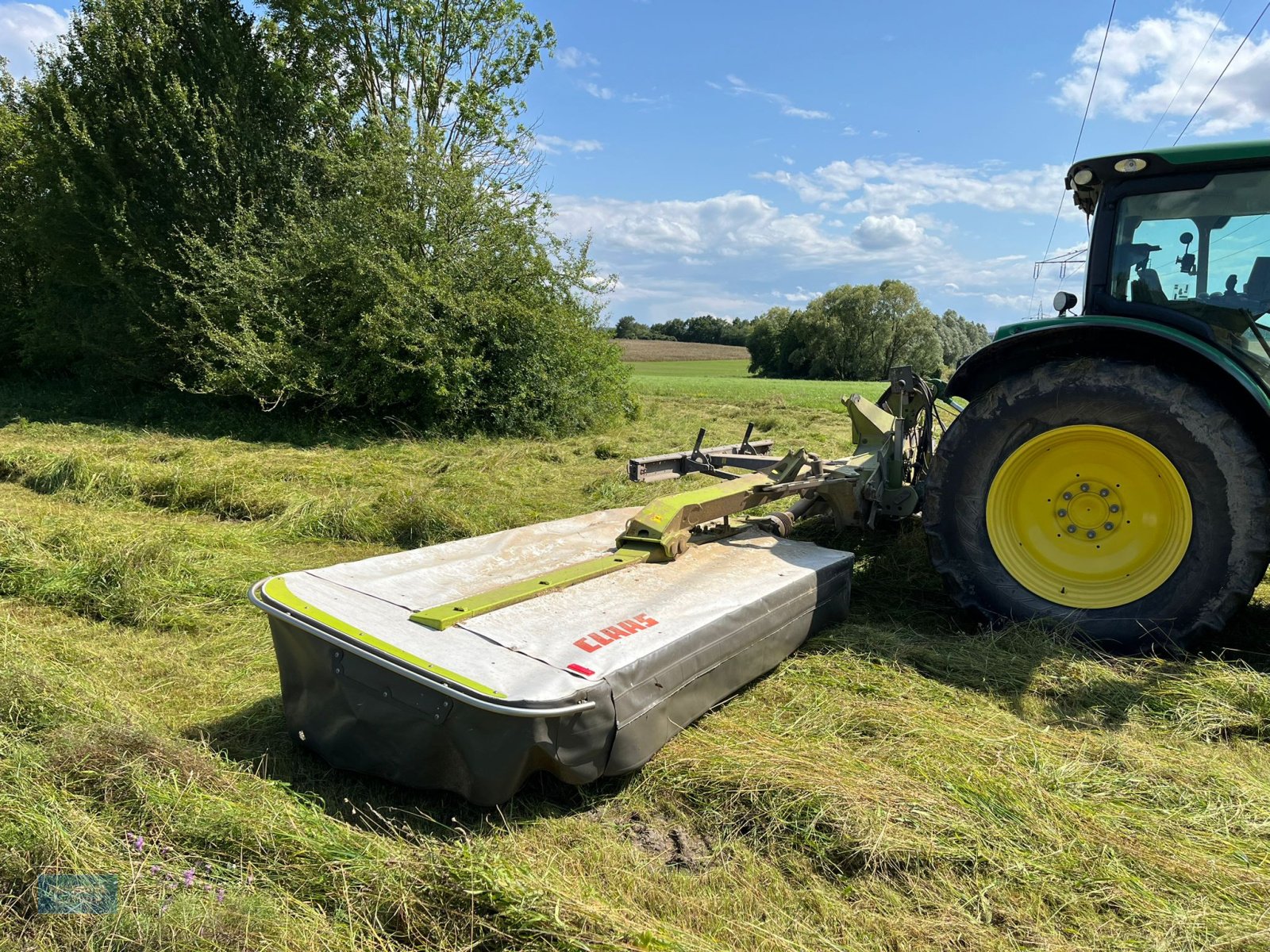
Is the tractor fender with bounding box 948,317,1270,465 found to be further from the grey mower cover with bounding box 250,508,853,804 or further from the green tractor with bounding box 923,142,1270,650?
the grey mower cover with bounding box 250,508,853,804

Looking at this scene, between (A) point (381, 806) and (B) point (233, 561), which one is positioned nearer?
(A) point (381, 806)

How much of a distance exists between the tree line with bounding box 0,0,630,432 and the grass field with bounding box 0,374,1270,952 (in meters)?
8.43

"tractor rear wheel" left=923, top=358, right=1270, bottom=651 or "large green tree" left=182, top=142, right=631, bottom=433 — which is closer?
"tractor rear wheel" left=923, top=358, right=1270, bottom=651

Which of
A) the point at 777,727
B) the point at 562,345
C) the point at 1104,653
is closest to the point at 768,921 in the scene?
the point at 777,727

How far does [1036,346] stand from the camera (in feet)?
12.3

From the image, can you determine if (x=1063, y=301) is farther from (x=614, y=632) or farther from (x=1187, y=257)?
(x=614, y=632)

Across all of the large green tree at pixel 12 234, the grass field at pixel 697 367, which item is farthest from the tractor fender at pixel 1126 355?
the grass field at pixel 697 367

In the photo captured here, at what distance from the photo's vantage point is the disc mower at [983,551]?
2.48 metres

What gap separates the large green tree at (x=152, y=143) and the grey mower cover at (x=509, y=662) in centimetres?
1238

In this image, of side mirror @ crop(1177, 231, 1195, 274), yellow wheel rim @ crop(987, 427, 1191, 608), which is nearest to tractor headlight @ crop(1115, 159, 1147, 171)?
side mirror @ crop(1177, 231, 1195, 274)

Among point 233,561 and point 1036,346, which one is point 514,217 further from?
point 1036,346

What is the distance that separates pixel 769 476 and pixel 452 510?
8.82ft

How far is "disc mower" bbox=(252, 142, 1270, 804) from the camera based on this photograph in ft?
8.15

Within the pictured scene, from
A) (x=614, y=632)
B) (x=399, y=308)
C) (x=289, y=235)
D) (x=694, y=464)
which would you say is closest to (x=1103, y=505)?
(x=694, y=464)
